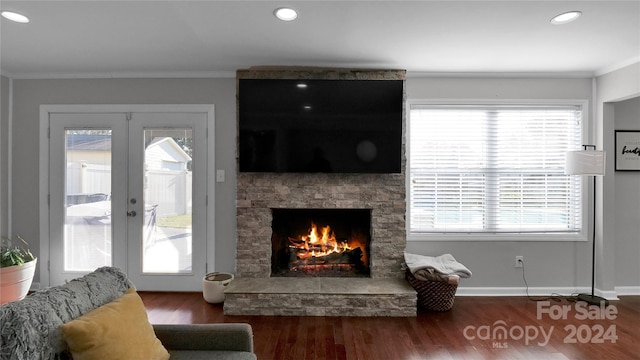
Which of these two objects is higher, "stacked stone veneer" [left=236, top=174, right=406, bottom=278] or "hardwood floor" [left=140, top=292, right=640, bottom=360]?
"stacked stone veneer" [left=236, top=174, right=406, bottom=278]

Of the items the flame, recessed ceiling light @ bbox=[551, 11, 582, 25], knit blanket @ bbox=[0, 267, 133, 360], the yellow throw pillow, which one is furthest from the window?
knit blanket @ bbox=[0, 267, 133, 360]

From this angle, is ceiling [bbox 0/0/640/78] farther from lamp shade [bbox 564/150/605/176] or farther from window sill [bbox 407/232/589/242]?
window sill [bbox 407/232/589/242]

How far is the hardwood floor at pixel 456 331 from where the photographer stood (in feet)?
7.55

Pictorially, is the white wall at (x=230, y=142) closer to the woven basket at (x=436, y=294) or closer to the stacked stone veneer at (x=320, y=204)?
the stacked stone veneer at (x=320, y=204)

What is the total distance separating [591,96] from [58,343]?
464cm

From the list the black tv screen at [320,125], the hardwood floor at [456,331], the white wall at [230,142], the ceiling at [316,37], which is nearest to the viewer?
the ceiling at [316,37]

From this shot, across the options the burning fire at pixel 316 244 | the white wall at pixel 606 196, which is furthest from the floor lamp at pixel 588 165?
the burning fire at pixel 316 244

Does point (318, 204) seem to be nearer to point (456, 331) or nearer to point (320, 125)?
point (320, 125)

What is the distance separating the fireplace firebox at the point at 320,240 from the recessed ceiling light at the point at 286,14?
1938 mm

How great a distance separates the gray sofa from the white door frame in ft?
5.93

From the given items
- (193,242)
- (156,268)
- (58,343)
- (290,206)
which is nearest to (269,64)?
(290,206)

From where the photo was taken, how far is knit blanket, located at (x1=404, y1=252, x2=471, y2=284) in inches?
115

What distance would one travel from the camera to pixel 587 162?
2986 millimetres

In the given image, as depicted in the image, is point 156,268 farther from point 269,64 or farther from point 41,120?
point 269,64
